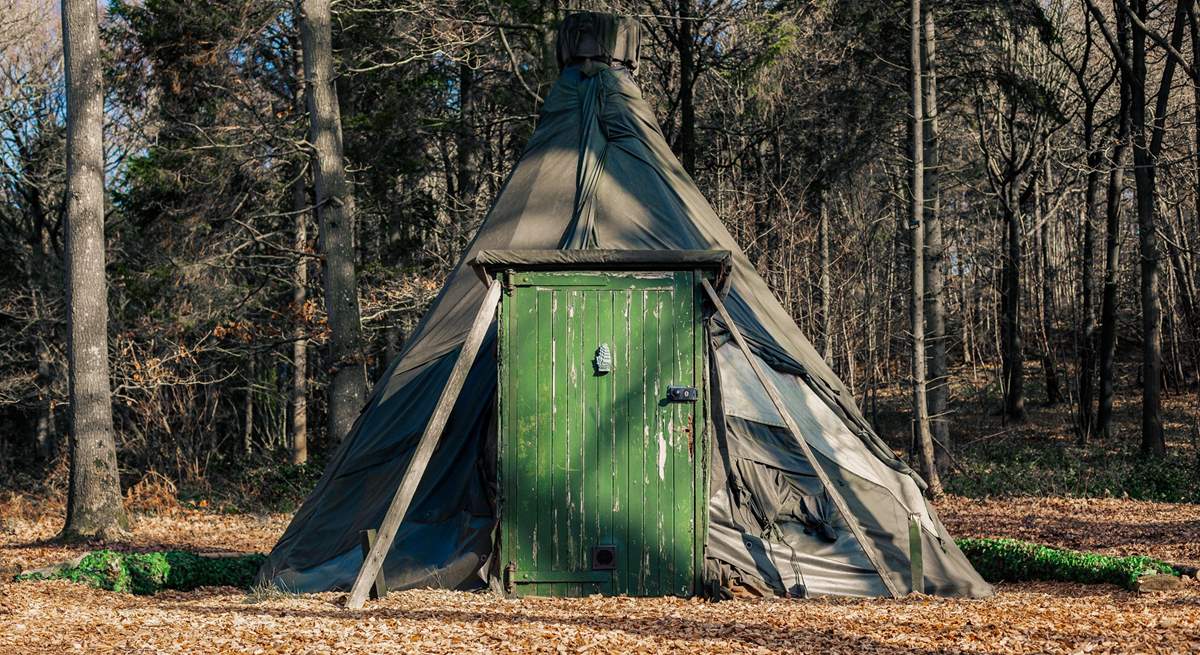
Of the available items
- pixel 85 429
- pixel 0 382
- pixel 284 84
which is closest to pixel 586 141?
pixel 85 429

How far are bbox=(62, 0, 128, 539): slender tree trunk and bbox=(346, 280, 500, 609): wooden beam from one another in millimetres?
6180

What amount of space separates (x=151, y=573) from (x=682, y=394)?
428 centimetres

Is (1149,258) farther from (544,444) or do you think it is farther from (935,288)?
(544,444)

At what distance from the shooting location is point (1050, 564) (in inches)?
323

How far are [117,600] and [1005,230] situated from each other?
21.2 m

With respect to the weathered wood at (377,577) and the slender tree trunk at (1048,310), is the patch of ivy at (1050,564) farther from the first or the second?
the slender tree trunk at (1048,310)

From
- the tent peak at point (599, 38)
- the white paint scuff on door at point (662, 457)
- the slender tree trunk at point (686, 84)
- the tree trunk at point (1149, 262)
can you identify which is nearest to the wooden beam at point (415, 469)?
the white paint scuff on door at point (662, 457)

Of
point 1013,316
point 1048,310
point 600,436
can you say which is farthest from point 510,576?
point 1048,310

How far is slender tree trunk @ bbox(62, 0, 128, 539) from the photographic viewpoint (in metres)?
11.2

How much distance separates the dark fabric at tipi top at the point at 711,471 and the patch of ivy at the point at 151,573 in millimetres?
908

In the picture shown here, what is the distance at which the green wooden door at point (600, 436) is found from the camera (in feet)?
21.6

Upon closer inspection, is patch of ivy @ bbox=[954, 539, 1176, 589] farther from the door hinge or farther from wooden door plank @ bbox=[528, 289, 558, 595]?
the door hinge

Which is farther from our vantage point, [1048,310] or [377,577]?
[1048,310]

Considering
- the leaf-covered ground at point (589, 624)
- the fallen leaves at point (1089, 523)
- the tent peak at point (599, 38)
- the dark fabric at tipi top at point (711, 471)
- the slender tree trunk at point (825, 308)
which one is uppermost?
the tent peak at point (599, 38)
